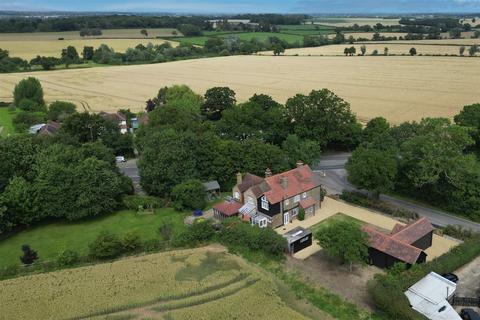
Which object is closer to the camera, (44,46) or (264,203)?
(264,203)

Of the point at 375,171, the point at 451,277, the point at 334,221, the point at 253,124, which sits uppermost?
the point at 253,124

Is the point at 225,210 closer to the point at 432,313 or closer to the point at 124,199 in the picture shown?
the point at 124,199

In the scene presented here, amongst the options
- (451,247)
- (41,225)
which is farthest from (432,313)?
(41,225)

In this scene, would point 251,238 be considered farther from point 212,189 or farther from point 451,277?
point 451,277

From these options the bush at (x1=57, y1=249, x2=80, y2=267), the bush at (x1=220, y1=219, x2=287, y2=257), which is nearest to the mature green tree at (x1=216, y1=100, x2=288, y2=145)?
the bush at (x1=220, y1=219, x2=287, y2=257)

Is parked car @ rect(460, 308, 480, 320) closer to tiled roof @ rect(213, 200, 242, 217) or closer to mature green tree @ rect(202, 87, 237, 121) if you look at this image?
tiled roof @ rect(213, 200, 242, 217)

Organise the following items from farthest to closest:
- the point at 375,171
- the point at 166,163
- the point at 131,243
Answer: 1. the point at 166,163
2. the point at 375,171
3. the point at 131,243

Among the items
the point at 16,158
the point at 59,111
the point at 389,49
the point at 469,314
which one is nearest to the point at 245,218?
the point at 469,314

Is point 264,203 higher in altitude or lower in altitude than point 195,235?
higher
